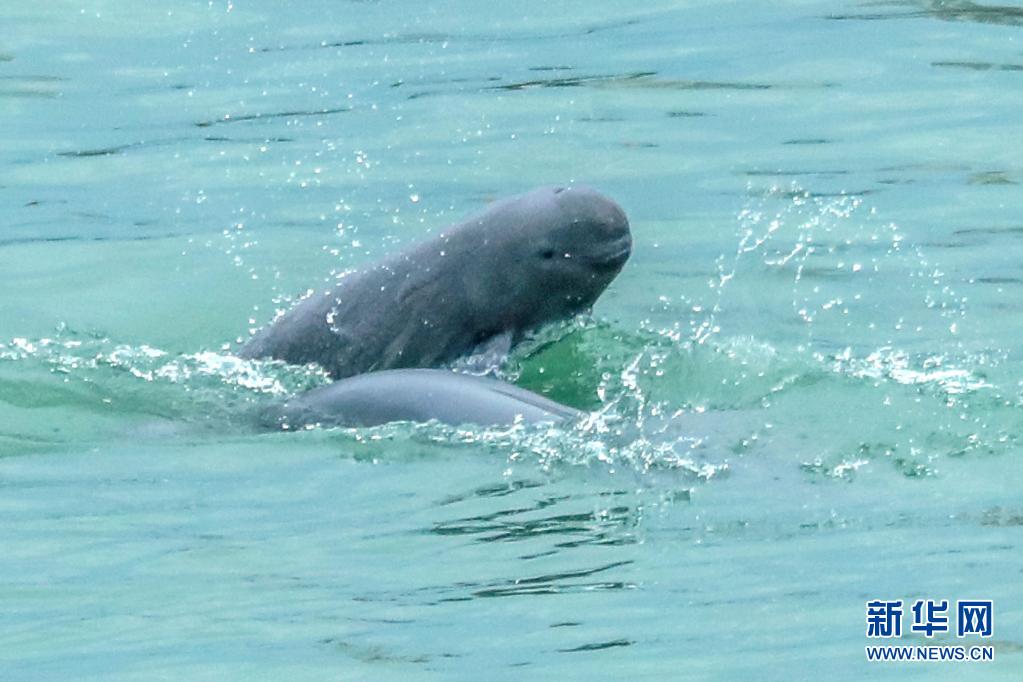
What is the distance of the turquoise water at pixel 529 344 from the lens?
20.8 feet

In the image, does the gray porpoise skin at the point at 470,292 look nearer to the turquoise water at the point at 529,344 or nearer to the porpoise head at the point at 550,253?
the porpoise head at the point at 550,253

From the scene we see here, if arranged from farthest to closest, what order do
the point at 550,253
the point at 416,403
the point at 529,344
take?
1. the point at 529,344
2. the point at 550,253
3. the point at 416,403

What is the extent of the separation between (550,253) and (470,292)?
378 mm

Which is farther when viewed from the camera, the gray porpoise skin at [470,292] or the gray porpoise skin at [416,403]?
the gray porpoise skin at [470,292]

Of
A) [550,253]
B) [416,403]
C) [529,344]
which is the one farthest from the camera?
[529,344]

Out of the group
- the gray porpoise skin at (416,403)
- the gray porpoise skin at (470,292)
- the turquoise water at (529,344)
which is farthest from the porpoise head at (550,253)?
the gray porpoise skin at (416,403)

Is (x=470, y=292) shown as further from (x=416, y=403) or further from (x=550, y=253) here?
(x=416, y=403)

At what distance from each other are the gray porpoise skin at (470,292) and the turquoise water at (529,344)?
0.81ft

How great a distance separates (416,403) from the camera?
8.12 metres

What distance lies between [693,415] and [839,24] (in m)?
7.50

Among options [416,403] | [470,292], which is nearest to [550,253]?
[470,292]

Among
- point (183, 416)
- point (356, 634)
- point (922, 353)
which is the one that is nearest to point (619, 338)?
point (922, 353)

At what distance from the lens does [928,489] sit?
24.0ft

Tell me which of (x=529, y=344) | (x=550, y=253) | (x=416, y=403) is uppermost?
(x=550, y=253)
